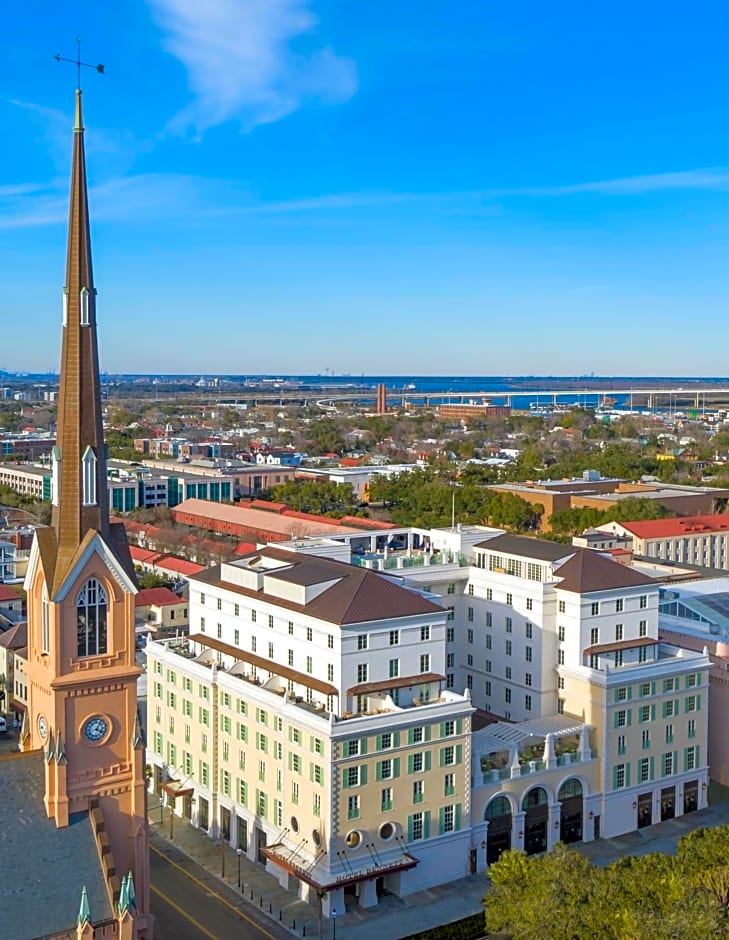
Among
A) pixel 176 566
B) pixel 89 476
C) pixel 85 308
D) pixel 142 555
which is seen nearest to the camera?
pixel 89 476

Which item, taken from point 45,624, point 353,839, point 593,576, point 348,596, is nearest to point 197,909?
point 353,839

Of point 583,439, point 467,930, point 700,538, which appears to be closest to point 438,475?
point 700,538

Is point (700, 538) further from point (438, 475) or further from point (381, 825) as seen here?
point (381, 825)

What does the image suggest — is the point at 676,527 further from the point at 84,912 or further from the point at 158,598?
the point at 84,912

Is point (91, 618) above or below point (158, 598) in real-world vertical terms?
above

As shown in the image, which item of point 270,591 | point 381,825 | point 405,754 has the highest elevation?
point 270,591

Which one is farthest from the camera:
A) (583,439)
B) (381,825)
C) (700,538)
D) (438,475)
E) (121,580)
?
(583,439)

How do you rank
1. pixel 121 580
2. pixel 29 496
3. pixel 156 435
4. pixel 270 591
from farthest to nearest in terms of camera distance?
pixel 156 435
pixel 29 496
pixel 270 591
pixel 121 580
